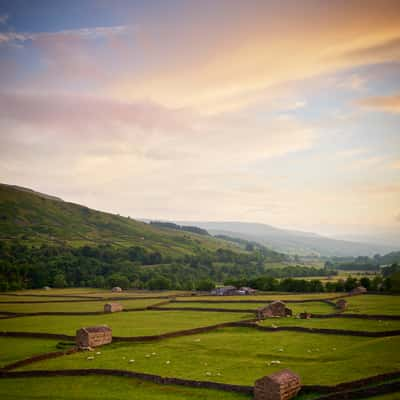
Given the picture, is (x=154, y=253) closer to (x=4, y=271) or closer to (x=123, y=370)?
(x=4, y=271)

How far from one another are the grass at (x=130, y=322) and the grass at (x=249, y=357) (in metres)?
7.83

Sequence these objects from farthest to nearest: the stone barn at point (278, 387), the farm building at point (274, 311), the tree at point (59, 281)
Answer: the tree at point (59, 281) → the farm building at point (274, 311) → the stone barn at point (278, 387)

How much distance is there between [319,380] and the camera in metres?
30.6

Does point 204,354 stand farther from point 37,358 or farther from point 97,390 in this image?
point 37,358

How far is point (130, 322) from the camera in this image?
216ft

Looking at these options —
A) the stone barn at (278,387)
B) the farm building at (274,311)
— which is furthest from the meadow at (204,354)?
the farm building at (274,311)

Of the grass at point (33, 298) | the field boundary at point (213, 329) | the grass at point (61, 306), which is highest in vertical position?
the field boundary at point (213, 329)

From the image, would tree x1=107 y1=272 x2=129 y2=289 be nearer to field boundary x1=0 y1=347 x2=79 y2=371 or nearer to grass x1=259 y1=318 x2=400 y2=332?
grass x1=259 y1=318 x2=400 y2=332

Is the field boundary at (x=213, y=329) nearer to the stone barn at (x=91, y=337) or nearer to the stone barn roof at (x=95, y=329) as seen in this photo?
the stone barn at (x=91, y=337)

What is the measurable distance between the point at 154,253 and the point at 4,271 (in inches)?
2818

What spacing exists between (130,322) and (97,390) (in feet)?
104

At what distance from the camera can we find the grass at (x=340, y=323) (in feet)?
163

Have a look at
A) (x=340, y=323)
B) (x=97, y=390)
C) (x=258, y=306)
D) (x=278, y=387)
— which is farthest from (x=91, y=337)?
(x=258, y=306)

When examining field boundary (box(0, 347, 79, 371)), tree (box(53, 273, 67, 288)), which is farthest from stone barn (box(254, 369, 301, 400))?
tree (box(53, 273, 67, 288))
